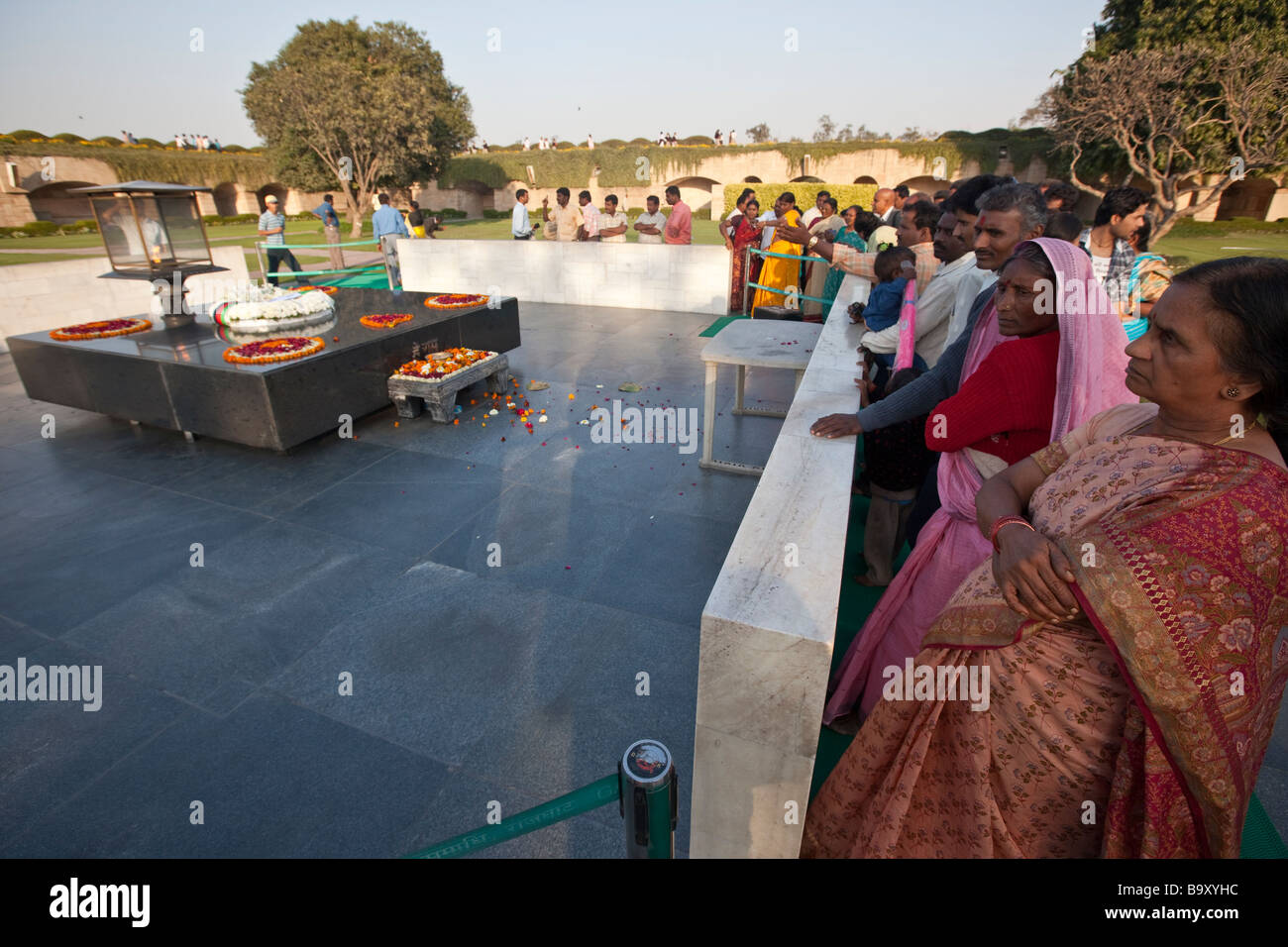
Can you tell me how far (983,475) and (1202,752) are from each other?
3.06 ft

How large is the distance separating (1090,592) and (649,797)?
39.0 inches

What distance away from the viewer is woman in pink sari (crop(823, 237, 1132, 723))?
5.68 ft

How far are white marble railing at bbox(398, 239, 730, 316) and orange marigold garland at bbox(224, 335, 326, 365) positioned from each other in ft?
20.8

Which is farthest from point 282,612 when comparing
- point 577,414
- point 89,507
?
point 577,414

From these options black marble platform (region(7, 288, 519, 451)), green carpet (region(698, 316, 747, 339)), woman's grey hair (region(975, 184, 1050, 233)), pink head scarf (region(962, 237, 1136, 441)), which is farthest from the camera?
green carpet (region(698, 316, 747, 339))

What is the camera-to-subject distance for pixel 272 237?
11.9 metres

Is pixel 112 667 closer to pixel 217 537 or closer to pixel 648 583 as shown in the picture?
pixel 217 537

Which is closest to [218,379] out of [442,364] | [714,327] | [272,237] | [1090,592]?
[442,364]

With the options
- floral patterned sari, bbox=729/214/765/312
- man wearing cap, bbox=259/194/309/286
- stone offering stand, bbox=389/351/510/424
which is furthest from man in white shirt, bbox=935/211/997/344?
man wearing cap, bbox=259/194/309/286

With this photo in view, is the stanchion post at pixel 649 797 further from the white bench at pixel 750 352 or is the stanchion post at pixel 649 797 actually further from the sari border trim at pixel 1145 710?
the white bench at pixel 750 352

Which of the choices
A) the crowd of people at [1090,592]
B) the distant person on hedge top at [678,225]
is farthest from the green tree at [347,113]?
the crowd of people at [1090,592]

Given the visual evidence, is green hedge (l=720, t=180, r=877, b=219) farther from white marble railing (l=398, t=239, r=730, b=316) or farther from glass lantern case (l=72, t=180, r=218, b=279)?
glass lantern case (l=72, t=180, r=218, b=279)

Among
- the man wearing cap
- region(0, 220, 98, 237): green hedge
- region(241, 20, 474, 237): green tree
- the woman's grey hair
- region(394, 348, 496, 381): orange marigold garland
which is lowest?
region(394, 348, 496, 381): orange marigold garland

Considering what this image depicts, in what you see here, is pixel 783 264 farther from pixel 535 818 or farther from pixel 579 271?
pixel 535 818
